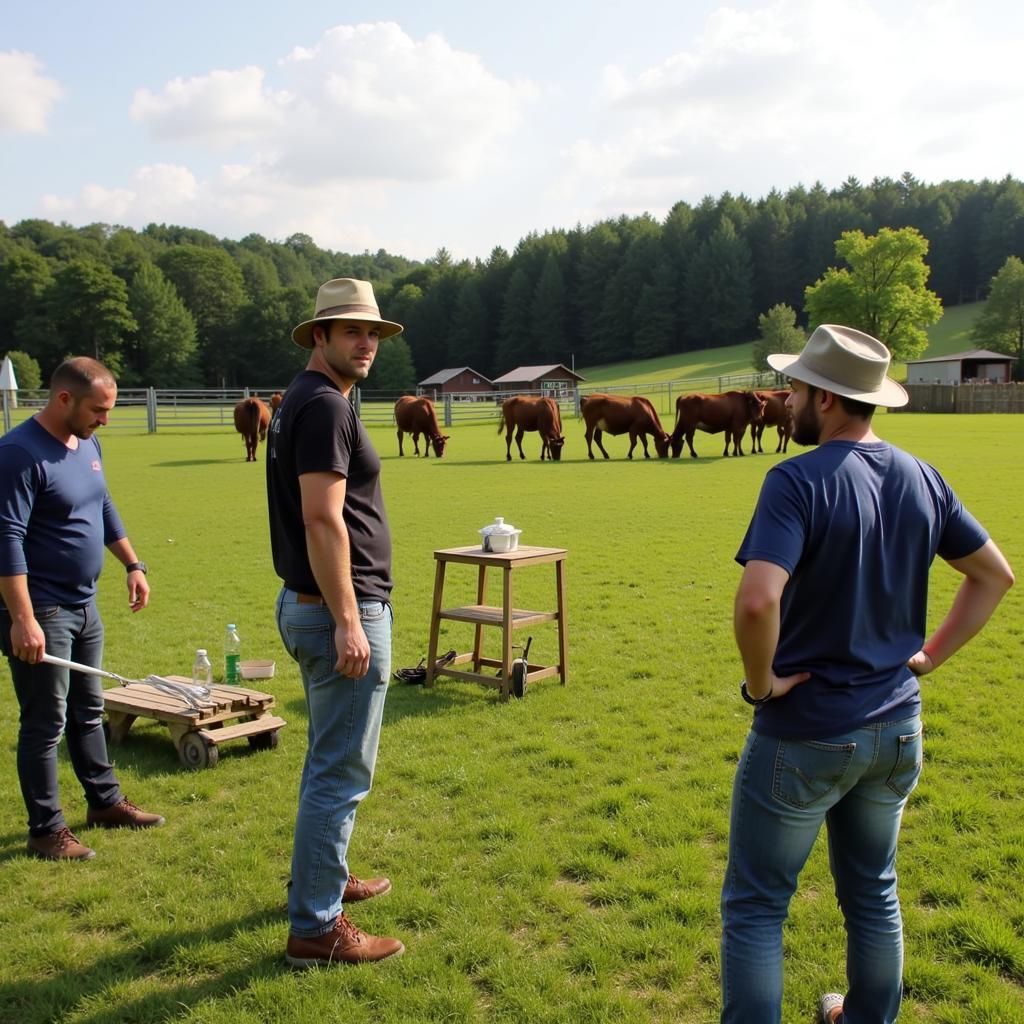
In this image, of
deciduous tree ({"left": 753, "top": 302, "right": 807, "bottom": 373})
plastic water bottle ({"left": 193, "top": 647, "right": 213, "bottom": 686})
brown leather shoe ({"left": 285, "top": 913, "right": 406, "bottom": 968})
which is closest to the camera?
brown leather shoe ({"left": 285, "top": 913, "right": 406, "bottom": 968})

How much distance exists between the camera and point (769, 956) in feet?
8.97

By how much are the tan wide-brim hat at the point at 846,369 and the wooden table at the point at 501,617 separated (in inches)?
167

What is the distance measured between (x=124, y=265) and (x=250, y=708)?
11999 centimetres

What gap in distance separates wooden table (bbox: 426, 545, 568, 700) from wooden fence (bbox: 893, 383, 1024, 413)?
4850cm

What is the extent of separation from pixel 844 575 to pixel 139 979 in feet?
10.3

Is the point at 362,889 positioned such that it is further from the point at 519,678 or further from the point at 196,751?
the point at 519,678

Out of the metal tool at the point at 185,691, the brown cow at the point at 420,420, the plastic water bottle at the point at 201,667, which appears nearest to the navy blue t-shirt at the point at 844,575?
the metal tool at the point at 185,691

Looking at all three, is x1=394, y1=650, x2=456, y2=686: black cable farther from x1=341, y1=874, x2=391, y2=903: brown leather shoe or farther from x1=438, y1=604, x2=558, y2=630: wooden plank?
x1=341, y1=874, x2=391, y2=903: brown leather shoe

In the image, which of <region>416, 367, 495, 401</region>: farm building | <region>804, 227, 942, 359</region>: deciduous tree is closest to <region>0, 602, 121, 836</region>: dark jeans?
<region>804, 227, 942, 359</region>: deciduous tree

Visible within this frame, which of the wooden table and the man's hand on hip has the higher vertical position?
the man's hand on hip

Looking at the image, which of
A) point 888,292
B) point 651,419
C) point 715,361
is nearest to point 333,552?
point 651,419

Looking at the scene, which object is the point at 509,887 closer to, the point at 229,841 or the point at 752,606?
the point at 229,841

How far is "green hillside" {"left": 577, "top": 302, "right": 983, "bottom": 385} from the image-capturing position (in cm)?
9112

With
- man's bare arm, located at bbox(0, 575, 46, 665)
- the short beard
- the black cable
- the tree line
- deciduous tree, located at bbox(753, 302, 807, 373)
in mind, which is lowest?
the black cable
